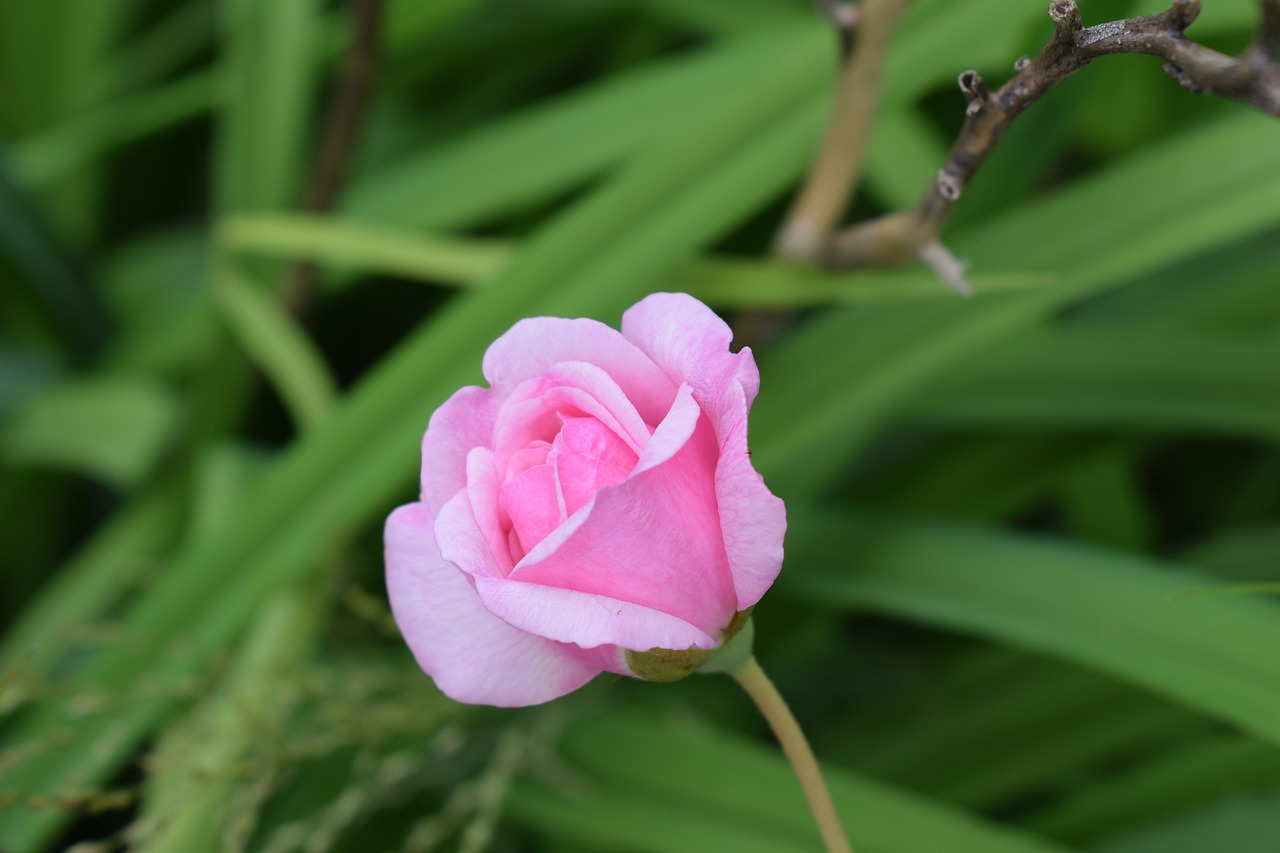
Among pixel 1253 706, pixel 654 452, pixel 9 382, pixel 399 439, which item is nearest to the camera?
pixel 654 452

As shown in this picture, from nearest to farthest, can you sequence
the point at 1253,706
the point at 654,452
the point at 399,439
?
the point at 654,452 → the point at 1253,706 → the point at 399,439

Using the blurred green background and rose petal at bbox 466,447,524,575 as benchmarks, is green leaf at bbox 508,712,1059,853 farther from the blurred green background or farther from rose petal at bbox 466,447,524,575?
rose petal at bbox 466,447,524,575

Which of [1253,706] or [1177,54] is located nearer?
[1177,54]

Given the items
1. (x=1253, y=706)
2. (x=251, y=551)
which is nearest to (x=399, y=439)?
(x=251, y=551)

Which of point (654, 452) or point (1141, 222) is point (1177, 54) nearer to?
point (654, 452)

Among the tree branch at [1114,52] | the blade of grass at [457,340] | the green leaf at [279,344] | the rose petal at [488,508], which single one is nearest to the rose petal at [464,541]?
the rose petal at [488,508]

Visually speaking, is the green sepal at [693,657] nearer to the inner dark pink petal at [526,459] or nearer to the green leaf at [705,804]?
the inner dark pink petal at [526,459]
